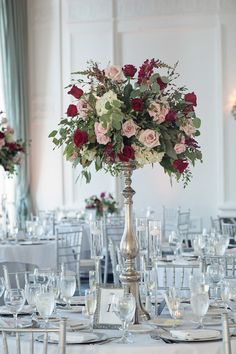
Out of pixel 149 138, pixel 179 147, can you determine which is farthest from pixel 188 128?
pixel 149 138

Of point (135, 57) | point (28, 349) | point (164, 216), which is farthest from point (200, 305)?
point (135, 57)

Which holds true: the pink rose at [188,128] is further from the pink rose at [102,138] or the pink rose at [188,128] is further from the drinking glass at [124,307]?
the drinking glass at [124,307]

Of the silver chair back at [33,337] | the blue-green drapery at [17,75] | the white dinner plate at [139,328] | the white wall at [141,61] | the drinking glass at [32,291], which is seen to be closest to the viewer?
the silver chair back at [33,337]

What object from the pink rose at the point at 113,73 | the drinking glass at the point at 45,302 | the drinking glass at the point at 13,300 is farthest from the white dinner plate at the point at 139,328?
the pink rose at the point at 113,73

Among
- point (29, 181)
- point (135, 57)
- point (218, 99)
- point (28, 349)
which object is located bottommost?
point (28, 349)

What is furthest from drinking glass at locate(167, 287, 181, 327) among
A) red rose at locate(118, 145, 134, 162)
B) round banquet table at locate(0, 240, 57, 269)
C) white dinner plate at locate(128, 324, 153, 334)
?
round banquet table at locate(0, 240, 57, 269)

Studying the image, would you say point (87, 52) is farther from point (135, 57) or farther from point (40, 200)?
point (40, 200)

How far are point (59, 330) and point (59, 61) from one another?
9.25 m

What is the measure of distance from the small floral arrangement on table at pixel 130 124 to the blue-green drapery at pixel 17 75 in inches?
310

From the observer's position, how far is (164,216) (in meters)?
11.0

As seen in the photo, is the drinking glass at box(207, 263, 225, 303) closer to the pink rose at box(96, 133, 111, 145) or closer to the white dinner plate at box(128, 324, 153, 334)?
the white dinner plate at box(128, 324, 153, 334)

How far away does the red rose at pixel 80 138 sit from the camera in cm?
334

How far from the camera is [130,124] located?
329cm

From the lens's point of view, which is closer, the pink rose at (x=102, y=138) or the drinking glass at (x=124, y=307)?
the drinking glass at (x=124, y=307)
